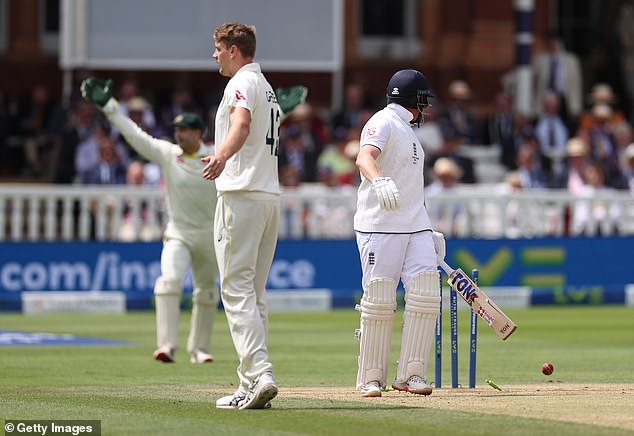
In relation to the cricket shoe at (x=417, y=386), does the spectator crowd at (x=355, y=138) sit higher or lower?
higher

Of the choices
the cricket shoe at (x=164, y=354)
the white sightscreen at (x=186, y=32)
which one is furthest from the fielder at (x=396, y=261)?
the white sightscreen at (x=186, y=32)

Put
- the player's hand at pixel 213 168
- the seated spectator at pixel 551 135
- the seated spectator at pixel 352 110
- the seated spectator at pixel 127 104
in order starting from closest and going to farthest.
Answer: the player's hand at pixel 213 168 < the seated spectator at pixel 127 104 < the seated spectator at pixel 352 110 < the seated spectator at pixel 551 135

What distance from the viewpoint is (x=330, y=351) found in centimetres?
1418

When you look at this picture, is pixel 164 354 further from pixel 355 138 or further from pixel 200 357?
pixel 355 138

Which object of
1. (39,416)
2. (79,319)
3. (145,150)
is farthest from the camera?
(79,319)

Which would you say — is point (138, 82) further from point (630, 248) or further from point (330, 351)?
point (330, 351)

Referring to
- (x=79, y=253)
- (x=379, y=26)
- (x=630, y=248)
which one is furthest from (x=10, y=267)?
(x=379, y=26)

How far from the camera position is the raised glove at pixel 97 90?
13.0 m

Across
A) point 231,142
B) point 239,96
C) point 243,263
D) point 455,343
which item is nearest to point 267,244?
point 243,263

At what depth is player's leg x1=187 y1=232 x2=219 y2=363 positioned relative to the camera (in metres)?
13.2

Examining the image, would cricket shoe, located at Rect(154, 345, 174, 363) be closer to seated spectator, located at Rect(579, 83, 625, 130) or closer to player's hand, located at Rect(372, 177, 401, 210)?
player's hand, located at Rect(372, 177, 401, 210)

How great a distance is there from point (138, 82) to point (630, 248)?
9.09 m

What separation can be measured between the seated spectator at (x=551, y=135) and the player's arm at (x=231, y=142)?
51.8 ft

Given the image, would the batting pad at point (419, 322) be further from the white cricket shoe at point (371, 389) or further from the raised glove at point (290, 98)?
the raised glove at point (290, 98)
